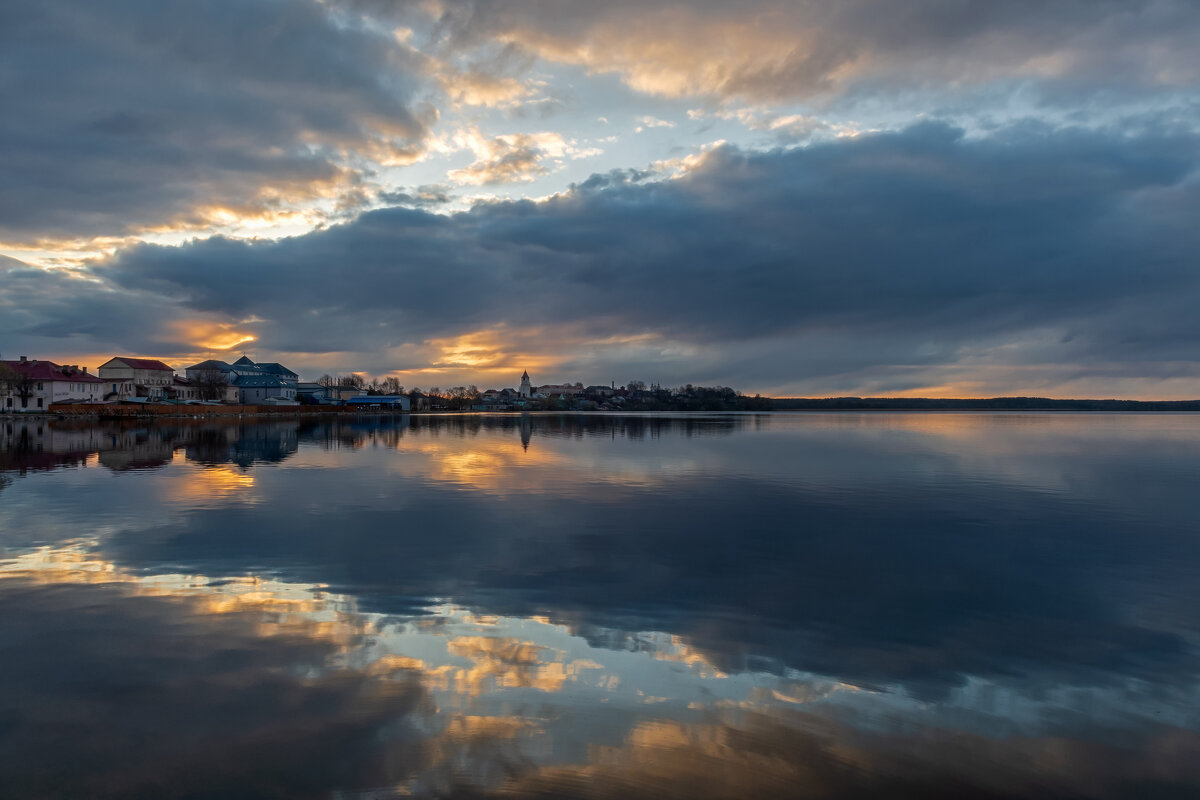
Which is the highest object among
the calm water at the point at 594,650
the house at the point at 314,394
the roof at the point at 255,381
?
the roof at the point at 255,381

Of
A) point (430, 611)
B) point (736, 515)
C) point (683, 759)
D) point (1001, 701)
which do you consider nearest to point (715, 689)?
point (683, 759)

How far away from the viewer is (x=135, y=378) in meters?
115

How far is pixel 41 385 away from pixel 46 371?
2.38 m

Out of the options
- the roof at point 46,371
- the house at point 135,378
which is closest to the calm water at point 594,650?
the roof at point 46,371

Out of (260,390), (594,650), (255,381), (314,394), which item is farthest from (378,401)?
(594,650)

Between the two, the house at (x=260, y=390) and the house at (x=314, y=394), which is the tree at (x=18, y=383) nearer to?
the house at (x=260, y=390)

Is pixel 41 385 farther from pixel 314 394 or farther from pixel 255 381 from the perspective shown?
pixel 314 394

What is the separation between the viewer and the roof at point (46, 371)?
294 ft

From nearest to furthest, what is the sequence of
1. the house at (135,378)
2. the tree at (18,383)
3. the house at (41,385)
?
the tree at (18,383) < the house at (41,385) < the house at (135,378)

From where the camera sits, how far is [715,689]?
7234 millimetres

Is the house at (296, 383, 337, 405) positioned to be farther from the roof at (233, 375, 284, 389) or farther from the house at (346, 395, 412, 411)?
the roof at (233, 375, 284, 389)

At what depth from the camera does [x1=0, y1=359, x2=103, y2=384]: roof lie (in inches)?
3531

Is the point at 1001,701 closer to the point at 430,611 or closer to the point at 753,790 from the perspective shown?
the point at 753,790

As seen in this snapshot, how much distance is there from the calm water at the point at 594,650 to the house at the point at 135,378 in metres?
110
